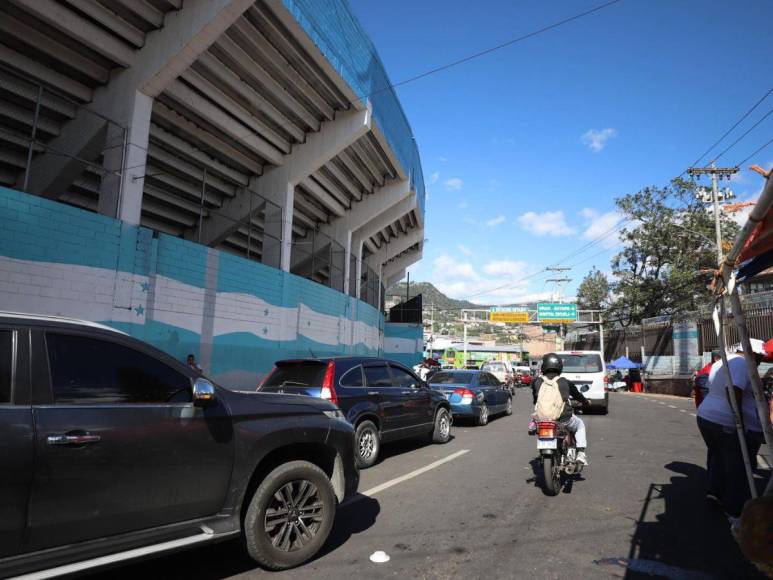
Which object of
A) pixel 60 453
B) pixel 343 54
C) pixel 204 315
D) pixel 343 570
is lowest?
pixel 343 570

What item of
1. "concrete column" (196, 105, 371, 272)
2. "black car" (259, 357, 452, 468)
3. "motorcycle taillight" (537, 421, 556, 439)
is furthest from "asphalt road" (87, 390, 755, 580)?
"concrete column" (196, 105, 371, 272)

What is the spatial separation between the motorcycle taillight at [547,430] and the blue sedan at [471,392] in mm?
5807

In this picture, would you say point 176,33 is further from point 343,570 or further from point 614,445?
point 614,445

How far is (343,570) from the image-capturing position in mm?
3869

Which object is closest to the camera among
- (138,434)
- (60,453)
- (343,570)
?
(60,453)

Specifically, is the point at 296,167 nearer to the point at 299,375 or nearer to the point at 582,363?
the point at 299,375

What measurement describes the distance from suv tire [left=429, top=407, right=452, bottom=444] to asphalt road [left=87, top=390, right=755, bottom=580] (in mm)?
1456

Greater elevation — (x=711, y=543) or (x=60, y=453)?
(x=60, y=453)

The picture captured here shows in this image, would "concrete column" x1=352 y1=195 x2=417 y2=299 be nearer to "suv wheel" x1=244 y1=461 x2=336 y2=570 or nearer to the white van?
the white van

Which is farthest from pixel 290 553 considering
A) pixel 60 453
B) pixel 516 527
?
pixel 516 527

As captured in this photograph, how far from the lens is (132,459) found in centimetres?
315

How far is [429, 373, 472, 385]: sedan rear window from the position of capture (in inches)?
514

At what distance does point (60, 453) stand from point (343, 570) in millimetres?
2149

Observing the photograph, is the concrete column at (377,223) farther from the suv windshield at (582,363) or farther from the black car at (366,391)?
the black car at (366,391)
